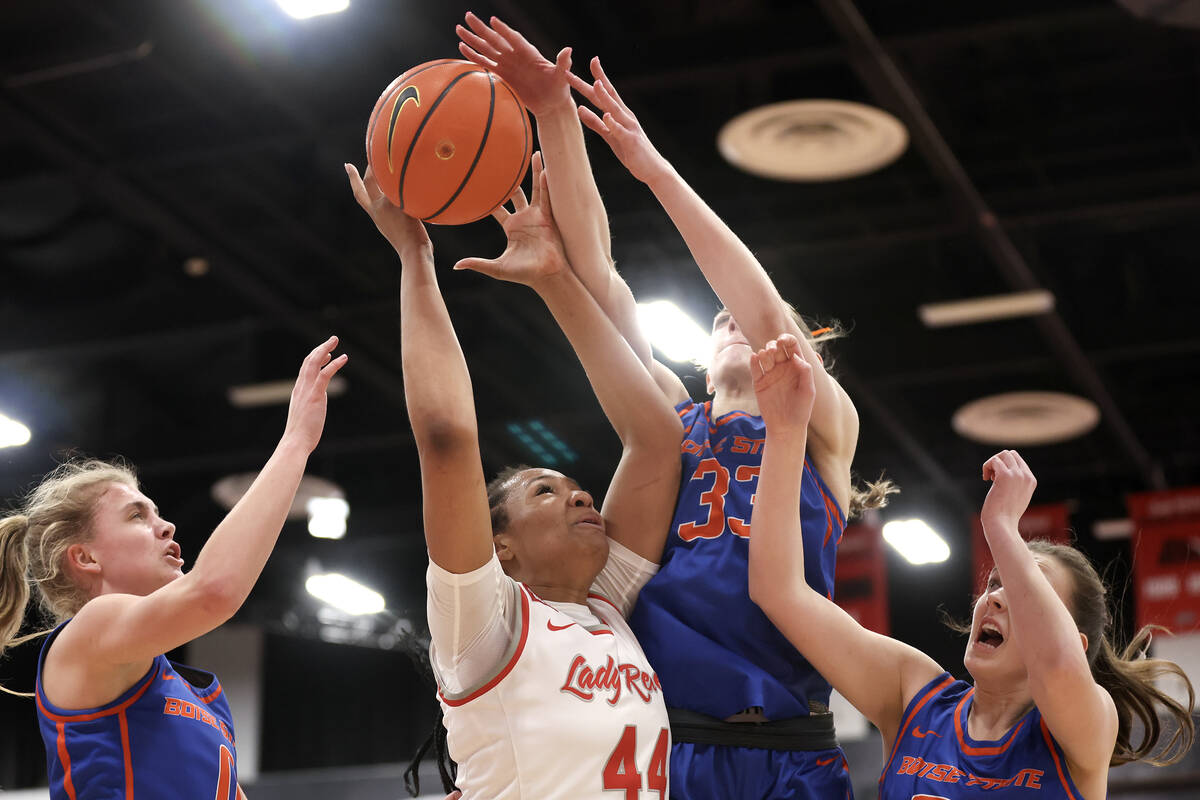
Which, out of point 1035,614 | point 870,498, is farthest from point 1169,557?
point 1035,614

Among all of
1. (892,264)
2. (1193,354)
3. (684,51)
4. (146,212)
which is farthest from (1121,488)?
(146,212)

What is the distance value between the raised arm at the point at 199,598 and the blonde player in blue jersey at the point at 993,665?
3.20ft

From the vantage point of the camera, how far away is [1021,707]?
10.5ft

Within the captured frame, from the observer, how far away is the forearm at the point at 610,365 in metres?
3.38

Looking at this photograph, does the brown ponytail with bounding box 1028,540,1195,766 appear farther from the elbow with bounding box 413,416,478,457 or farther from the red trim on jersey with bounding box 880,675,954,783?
the elbow with bounding box 413,416,478,457

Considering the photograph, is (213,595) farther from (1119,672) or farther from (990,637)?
(1119,672)

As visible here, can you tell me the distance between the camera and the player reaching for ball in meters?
3.21

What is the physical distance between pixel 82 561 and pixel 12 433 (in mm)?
Result: 8260

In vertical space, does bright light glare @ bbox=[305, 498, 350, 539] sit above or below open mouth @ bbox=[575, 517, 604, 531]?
above

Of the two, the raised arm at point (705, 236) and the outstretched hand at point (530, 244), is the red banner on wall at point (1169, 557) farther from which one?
the outstretched hand at point (530, 244)

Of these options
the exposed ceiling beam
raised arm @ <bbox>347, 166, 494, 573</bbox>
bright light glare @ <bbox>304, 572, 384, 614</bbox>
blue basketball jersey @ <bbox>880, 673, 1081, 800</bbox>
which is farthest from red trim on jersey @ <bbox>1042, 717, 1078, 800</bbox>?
bright light glare @ <bbox>304, 572, 384, 614</bbox>

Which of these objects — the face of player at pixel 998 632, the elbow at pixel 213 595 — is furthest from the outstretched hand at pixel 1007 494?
the elbow at pixel 213 595

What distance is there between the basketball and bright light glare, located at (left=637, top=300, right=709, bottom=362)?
213 inches

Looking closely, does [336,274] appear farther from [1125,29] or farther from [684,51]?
[1125,29]
